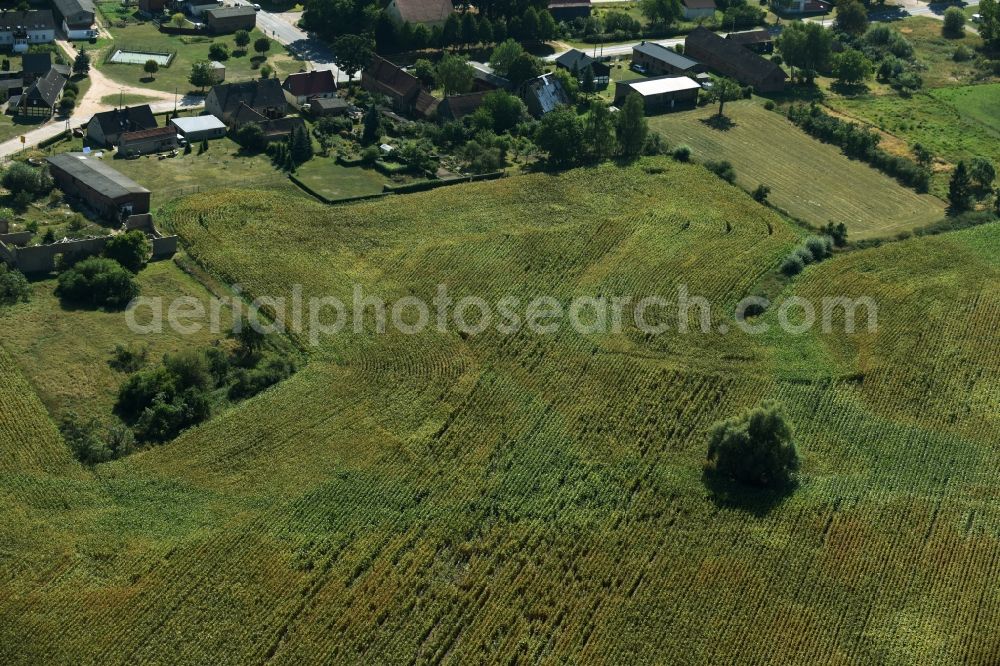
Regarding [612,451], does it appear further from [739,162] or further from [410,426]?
[739,162]

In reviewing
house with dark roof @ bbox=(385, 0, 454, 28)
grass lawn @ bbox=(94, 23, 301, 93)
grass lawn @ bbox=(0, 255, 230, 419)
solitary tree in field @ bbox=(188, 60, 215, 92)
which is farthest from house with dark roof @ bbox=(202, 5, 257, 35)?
grass lawn @ bbox=(0, 255, 230, 419)

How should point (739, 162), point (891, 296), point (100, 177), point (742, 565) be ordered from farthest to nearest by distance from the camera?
point (739, 162) < point (100, 177) < point (891, 296) < point (742, 565)

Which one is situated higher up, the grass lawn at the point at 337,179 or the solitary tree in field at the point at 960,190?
the grass lawn at the point at 337,179

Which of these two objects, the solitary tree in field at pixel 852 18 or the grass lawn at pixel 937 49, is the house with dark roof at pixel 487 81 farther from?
the solitary tree in field at pixel 852 18

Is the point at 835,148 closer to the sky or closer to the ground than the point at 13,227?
closer to the ground

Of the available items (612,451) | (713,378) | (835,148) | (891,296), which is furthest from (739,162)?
(612,451)

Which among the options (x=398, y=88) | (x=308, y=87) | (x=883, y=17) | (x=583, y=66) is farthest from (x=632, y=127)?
(x=883, y=17)

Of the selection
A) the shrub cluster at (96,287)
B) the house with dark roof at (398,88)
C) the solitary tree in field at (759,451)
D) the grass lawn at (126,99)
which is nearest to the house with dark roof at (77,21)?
the grass lawn at (126,99)

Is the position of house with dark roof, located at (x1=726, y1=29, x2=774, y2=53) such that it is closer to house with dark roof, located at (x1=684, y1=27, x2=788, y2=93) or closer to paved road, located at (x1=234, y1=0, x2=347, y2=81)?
house with dark roof, located at (x1=684, y1=27, x2=788, y2=93)
